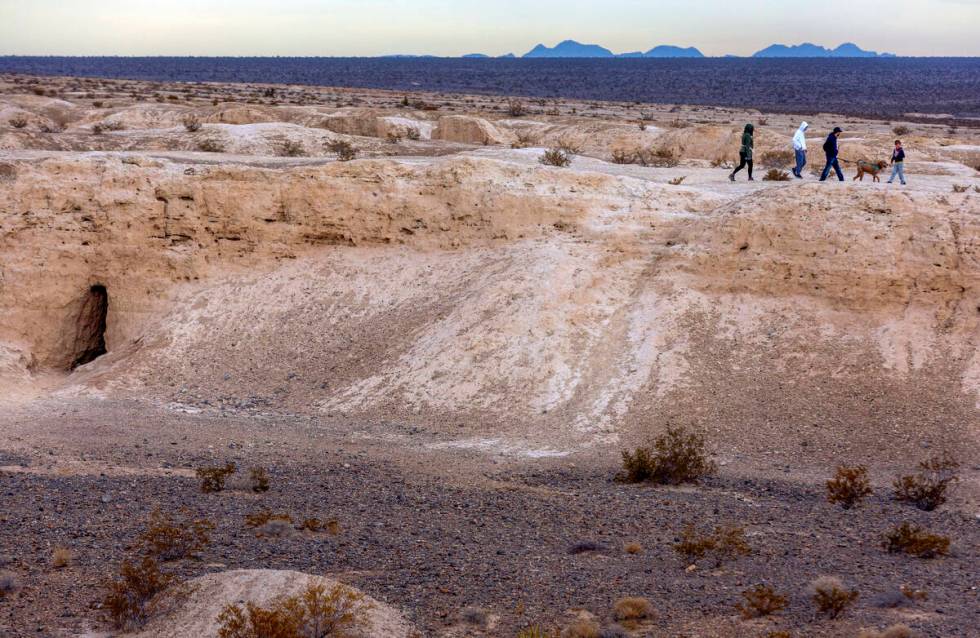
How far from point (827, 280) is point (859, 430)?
95.6 inches

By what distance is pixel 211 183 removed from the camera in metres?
17.2

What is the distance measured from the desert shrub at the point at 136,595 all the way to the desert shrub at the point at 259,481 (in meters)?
2.89

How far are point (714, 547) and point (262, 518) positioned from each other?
408 centimetres

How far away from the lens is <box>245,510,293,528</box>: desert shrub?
9.44 m

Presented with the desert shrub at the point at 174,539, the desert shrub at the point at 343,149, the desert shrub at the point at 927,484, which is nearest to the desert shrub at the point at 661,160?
the desert shrub at the point at 343,149

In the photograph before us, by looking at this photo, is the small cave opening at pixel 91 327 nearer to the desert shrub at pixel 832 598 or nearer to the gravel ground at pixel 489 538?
the gravel ground at pixel 489 538

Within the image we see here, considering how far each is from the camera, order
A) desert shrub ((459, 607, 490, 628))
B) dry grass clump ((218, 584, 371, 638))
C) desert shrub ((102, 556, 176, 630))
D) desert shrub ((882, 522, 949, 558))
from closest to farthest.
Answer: dry grass clump ((218, 584, 371, 638))
desert shrub ((102, 556, 176, 630))
desert shrub ((459, 607, 490, 628))
desert shrub ((882, 522, 949, 558))

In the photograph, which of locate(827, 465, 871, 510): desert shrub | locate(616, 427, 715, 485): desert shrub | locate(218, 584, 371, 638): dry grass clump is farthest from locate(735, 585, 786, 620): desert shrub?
locate(616, 427, 715, 485): desert shrub

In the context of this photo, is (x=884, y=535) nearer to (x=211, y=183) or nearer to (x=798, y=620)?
(x=798, y=620)

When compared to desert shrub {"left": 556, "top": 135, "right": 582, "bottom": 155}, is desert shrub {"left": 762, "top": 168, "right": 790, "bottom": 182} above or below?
above

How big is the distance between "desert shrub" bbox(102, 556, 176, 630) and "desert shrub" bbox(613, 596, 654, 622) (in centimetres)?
331

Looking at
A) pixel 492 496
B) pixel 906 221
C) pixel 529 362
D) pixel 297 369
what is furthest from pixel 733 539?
pixel 297 369

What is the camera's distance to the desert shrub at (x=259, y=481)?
10781 mm

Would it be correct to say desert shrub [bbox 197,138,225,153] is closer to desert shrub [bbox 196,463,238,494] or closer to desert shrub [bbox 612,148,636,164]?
desert shrub [bbox 612,148,636,164]
